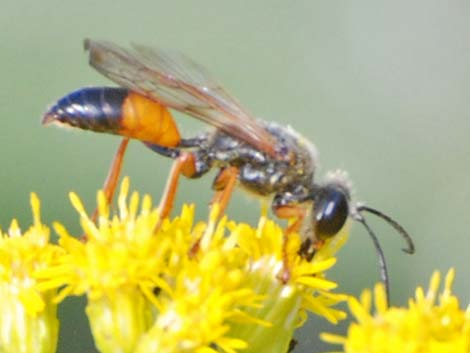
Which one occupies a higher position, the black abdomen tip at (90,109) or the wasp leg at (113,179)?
the black abdomen tip at (90,109)

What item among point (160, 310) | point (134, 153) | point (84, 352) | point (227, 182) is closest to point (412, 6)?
point (134, 153)

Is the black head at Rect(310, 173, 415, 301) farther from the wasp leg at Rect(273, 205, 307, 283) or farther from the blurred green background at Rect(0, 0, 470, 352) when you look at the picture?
the blurred green background at Rect(0, 0, 470, 352)

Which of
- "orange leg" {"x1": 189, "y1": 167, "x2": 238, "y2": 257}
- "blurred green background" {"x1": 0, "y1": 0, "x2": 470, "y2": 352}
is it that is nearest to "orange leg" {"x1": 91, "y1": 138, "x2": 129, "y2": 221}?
"orange leg" {"x1": 189, "y1": 167, "x2": 238, "y2": 257}

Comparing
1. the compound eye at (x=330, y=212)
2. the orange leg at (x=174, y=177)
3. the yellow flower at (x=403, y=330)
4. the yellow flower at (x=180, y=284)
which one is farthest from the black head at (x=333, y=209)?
the yellow flower at (x=403, y=330)

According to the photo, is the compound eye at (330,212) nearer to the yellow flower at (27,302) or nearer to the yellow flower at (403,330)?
the yellow flower at (403,330)

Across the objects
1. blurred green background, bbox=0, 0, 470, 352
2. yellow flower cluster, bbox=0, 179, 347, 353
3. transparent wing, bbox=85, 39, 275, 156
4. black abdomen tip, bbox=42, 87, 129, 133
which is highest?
blurred green background, bbox=0, 0, 470, 352

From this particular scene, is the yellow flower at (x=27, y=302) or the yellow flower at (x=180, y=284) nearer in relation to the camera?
the yellow flower at (x=180, y=284)
